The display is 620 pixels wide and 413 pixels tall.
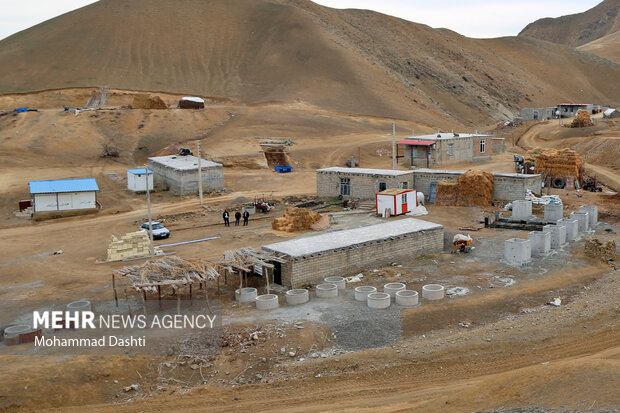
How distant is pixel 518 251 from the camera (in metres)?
26.5

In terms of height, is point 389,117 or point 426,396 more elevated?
point 389,117

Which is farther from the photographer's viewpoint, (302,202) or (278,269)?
(302,202)

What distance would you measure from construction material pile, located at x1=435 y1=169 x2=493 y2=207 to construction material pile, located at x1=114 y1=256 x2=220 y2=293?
20.5 m

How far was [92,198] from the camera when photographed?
41.8 metres

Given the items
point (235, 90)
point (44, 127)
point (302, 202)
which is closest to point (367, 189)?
point (302, 202)

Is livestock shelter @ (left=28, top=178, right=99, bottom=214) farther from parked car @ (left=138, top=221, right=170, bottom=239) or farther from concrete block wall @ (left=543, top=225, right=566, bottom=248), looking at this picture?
concrete block wall @ (left=543, top=225, right=566, bottom=248)

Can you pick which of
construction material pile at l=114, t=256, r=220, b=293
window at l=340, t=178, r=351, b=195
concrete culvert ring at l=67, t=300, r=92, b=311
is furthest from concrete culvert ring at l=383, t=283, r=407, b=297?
window at l=340, t=178, r=351, b=195

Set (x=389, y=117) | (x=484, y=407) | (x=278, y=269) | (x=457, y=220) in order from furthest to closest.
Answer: (x=389, y=117), (x=457, y=220), (x=278, y=269), (x=484, y=407)

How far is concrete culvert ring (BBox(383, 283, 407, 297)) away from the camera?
74.5 ft

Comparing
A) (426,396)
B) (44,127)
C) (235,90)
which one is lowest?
(426,396)

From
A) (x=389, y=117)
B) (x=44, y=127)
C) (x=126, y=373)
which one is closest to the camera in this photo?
(x=126, y=373)

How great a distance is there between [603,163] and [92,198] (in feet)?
136

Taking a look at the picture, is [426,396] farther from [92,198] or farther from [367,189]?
[92,198]

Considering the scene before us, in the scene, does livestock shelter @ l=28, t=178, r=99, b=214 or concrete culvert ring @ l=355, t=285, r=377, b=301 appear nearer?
concrete culvert ring @ l=355, t=285, r=377, b=301
